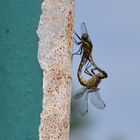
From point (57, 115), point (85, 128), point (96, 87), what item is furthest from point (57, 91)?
point (85, 128)

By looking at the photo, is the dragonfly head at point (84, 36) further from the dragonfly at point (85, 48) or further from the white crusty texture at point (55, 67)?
the white crusty texture at point (55, 67)

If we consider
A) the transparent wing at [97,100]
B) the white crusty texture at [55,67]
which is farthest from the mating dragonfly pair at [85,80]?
the white crusty texture at [55,67]

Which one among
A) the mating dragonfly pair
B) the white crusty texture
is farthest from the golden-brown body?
the white crusty texture

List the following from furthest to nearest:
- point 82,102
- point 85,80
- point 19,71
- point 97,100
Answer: point 97,100 → point 82,102 → point 85,80 → point 19,71

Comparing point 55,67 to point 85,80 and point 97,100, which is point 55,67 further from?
point 97,100

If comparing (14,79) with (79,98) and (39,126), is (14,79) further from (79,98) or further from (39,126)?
(79,98)

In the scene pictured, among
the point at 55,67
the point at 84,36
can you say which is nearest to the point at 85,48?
the point at 84,36

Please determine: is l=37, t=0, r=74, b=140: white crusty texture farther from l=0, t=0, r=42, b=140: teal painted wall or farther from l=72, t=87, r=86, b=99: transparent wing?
l=72, t=87, r=86, b=99: transparent wing
